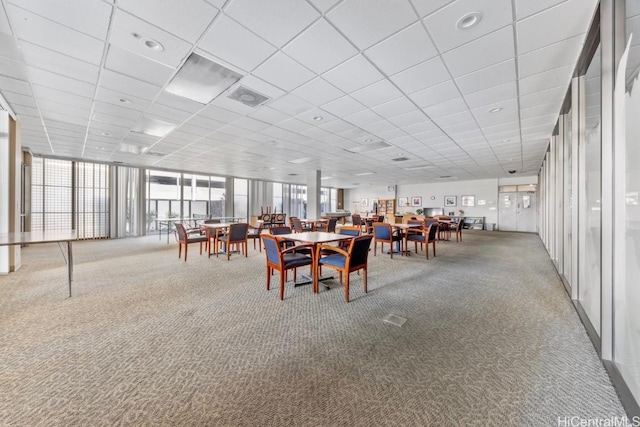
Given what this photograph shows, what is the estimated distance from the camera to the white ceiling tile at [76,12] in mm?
1990

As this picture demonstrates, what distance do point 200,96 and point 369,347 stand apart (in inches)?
154

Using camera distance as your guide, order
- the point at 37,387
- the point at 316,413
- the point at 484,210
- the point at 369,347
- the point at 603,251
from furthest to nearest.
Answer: the point at 484,210 → the point at 369,347 → the point at 603,251 → the point at 37,387 → the point at 316,413

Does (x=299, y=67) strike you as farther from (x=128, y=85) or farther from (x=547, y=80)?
(x=547, y=80)

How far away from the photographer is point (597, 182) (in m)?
2.36

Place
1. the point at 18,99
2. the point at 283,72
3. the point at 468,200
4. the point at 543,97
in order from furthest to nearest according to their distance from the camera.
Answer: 1. the point at 468,200
2. the point at 18,99
3. the point at 543,97
4. the point at 283,72

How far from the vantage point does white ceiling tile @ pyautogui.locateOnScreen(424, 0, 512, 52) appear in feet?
6.48

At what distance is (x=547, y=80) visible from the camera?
10.2ft

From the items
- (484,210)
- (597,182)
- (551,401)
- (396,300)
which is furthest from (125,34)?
(484,210)

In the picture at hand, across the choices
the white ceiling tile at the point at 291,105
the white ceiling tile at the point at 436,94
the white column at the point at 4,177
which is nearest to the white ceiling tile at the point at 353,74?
the white ceiling tile at the point at 291,105

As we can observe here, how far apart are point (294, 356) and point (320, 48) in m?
2.89

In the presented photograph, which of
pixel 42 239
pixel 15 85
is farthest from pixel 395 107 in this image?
pixel 15 85

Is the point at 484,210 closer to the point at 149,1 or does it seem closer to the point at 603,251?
the point at 603,251

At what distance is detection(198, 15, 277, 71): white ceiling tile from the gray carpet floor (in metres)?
2.82

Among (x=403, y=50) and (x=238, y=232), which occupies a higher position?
(x=403, y=50)
